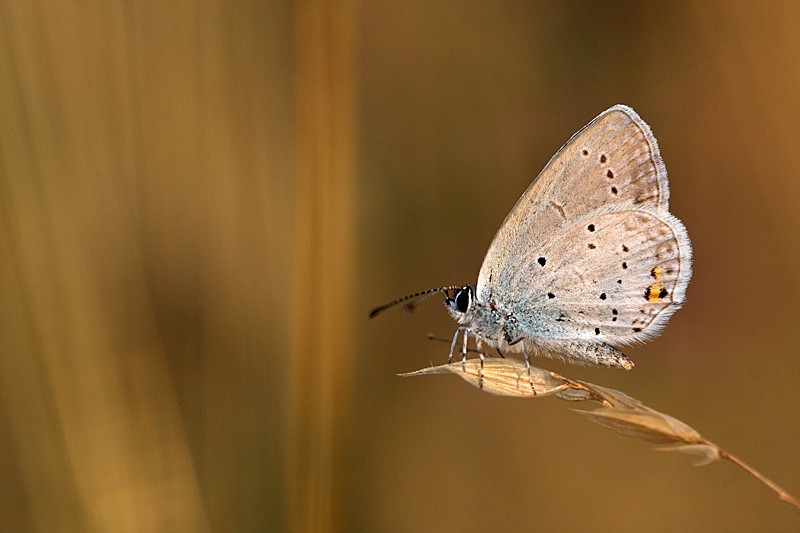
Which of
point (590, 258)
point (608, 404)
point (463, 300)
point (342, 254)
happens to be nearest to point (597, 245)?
point (590, 258)

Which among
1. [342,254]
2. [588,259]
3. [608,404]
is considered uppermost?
[342,254]

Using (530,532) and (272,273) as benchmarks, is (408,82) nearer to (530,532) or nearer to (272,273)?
(272,273)

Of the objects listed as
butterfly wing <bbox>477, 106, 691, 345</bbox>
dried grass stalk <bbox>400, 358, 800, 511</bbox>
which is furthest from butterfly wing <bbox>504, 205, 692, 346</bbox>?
dried grass stalk <bbox>400, 358, 800, 511</bbox>

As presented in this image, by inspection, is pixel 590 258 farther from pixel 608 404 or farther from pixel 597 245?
pixel 608 404

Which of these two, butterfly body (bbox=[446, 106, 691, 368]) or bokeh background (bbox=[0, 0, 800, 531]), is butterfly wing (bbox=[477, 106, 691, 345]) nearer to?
butterfly body (bbox=[446, 106, 691, 368])

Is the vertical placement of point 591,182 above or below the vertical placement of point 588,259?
above

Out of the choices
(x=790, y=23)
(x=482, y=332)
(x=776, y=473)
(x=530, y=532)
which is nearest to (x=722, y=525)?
(x=776, y=473)
